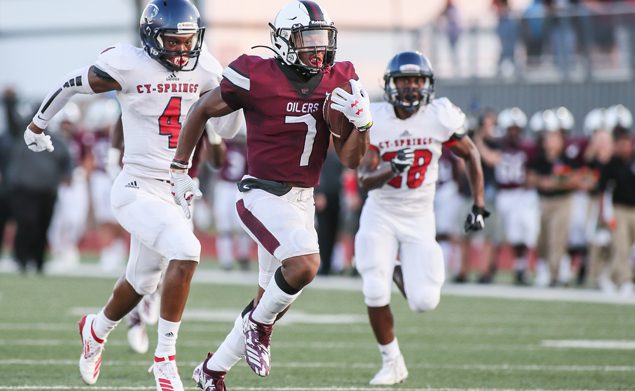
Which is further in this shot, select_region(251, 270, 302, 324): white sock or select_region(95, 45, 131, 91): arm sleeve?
select_region(95, 45, 131, 91): arm sleeve

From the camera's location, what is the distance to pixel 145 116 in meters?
7.45

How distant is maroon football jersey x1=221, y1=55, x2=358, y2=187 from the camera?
6543 mm

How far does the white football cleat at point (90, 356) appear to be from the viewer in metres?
7.23

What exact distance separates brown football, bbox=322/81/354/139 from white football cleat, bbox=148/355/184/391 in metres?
1.36

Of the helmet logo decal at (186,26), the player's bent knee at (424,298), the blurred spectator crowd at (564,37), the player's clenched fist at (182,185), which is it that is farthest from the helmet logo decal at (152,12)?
the blurred spectator crowd at (564,37)

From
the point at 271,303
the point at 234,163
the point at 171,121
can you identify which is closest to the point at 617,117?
the point at 234,163

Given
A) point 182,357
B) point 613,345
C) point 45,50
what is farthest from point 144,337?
point 45,50

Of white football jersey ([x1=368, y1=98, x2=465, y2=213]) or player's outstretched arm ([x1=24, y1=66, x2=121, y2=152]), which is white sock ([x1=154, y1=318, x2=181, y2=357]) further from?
white football jersey ([x1=368, y1=98, x2=465, y2=213])

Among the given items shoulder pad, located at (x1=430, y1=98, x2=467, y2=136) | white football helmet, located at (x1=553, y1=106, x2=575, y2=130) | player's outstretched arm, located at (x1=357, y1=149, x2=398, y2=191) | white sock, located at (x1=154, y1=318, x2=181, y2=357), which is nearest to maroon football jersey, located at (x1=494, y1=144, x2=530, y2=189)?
white football helmet, located at (x1=553, y1=106, x2=575, y2=130)

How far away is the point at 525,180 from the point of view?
50.3 feet

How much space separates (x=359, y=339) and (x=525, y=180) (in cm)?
591

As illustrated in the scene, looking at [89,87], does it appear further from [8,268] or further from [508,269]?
[508,269]

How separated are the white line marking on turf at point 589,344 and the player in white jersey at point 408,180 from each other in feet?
5.34

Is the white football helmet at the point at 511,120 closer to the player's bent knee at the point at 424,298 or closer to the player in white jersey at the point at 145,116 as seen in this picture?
the player's bent knee at the point at 424,298
